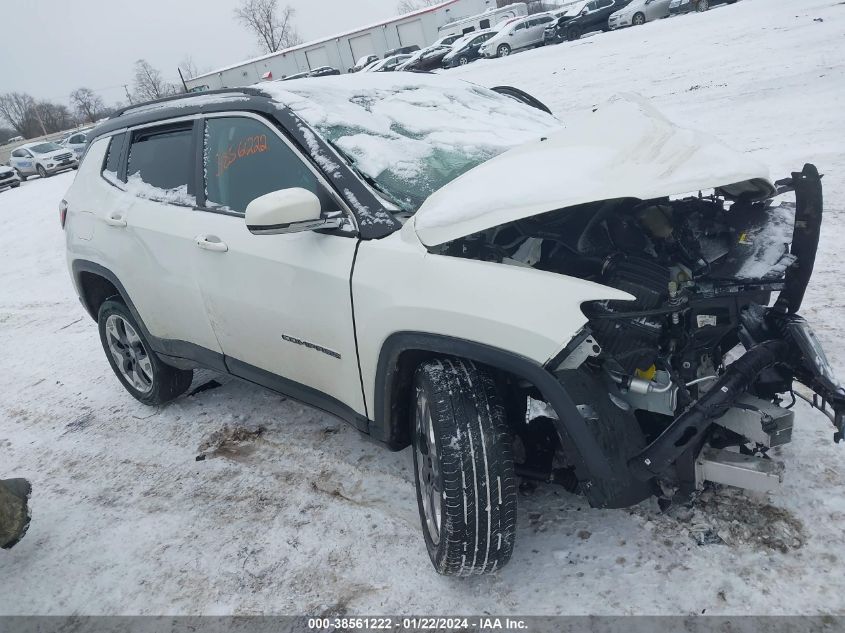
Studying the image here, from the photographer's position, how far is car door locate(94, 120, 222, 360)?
10.5 feet

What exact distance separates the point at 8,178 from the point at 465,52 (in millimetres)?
18511

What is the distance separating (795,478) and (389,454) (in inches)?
70.5

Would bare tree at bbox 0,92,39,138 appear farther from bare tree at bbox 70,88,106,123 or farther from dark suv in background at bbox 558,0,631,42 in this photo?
dark suv in background at bbox 558,0,631,42

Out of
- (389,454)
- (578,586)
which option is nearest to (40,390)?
(389,454)

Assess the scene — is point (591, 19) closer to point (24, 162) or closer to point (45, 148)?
point (45, 148)

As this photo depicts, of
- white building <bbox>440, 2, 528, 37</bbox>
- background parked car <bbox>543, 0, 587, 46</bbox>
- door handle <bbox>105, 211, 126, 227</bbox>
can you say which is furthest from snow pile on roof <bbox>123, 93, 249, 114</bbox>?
white building <bbox>440, 2, 528, 37</bbox>

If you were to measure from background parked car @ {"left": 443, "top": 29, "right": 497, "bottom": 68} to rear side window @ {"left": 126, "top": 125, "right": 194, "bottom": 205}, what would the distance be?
82.7 feet

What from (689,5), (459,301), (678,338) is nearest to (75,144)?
(689,5)

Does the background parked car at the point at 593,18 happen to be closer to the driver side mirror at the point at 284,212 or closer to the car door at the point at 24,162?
the car door at the point at 24,162

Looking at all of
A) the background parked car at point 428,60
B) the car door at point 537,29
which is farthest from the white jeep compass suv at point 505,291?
the background parked car at point 428,60

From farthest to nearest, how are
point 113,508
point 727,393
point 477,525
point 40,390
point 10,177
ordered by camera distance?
1. point 10,177
2. point 40,390
3. point 113,508
4. point 477,525
5. point 727,393

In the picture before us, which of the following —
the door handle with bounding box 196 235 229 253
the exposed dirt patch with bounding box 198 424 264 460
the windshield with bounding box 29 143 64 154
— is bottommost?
the exposed dirt patch with bounding box 198 424 264 460

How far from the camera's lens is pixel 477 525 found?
6.79ft

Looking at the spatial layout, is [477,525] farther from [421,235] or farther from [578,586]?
[421,235]
